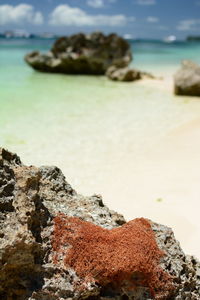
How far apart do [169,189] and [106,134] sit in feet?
13.5

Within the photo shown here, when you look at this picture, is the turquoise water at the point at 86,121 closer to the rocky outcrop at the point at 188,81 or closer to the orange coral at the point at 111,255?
the rocky outcrop at the point at 188,81

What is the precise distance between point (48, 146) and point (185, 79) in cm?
947

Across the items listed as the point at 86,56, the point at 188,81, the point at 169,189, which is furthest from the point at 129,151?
the point at 86,56

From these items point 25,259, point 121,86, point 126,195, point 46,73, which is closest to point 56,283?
point 25,259

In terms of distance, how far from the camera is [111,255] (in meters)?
3.53

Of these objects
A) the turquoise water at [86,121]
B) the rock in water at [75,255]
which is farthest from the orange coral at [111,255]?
the turquoise water at [86,121]

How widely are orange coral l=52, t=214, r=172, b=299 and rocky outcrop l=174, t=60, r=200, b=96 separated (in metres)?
14.4

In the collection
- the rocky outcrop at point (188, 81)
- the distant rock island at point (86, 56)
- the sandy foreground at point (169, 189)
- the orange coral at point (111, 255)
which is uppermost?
the distant rock island at point (86, 56)

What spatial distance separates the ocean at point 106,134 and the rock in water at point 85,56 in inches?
193

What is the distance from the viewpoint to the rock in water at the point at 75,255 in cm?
332

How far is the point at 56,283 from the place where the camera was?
132 inches

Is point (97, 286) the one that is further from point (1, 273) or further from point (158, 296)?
point (1, 273)

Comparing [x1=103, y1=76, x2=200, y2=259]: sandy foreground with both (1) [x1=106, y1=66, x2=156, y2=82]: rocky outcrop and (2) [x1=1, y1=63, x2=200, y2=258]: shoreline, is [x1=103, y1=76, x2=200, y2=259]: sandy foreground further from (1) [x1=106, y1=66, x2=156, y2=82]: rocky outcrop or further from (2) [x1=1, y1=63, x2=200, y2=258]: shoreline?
(1) [x1=106, y1=66, x2=156, y2=82]: rocky outcrop

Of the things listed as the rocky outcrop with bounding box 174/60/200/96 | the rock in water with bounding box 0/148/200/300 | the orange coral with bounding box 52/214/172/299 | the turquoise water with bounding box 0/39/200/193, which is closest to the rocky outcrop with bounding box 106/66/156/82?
the turquoise water with bounding box 0/39/200/193
